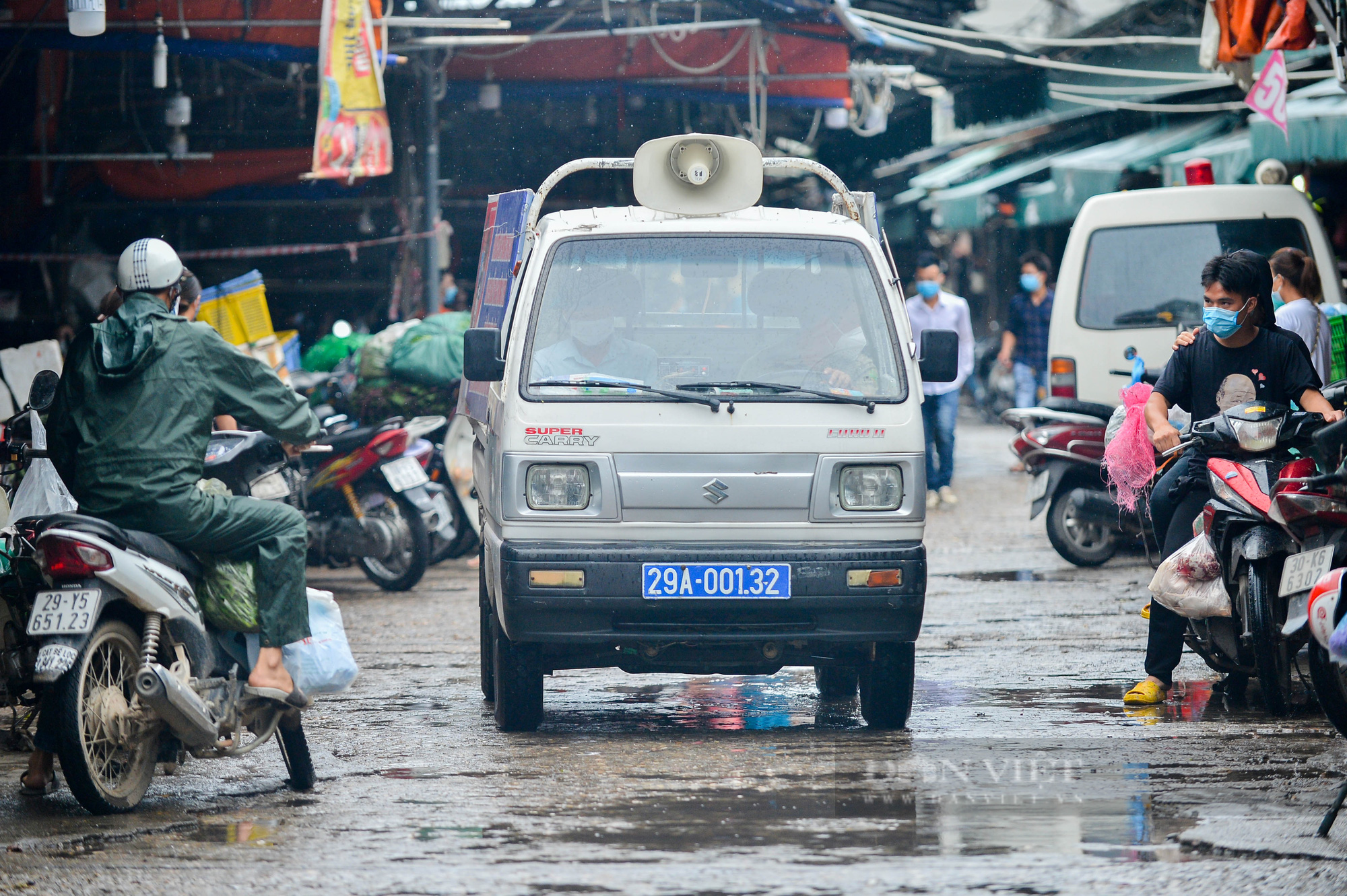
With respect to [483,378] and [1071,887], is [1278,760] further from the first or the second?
[483,378]

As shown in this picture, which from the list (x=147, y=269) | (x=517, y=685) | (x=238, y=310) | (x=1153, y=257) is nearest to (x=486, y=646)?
(x=517, y=685)

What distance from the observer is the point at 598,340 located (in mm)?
6520

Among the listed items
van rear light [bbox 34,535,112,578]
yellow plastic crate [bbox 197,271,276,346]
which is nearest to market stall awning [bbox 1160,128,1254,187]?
yellow plastic crate [bbox 197,271,276,346]

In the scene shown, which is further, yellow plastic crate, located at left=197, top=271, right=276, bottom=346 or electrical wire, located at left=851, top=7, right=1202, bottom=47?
electrical wire, located at left=851, top=7, right=1202, bottom=47

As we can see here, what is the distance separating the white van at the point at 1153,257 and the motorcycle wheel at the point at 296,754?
283 inches

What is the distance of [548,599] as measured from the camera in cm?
612

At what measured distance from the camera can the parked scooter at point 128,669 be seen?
5.05m

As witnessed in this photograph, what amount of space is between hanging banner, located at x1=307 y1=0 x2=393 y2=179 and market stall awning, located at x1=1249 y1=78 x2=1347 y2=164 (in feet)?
20.9

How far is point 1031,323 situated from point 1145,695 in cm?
1053

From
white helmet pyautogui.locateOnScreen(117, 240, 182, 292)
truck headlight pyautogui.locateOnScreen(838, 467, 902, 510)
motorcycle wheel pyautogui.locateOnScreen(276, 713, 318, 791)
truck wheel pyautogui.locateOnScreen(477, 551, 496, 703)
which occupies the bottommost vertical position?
truck wheel pyautogui.locateOnScreen(477, 551, 496, 703)

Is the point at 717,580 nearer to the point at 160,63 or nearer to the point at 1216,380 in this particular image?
the point at 1216,380

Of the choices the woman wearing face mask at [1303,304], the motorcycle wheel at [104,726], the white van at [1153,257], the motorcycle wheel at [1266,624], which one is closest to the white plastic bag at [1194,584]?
the motorcycle wheel at [1266,624]

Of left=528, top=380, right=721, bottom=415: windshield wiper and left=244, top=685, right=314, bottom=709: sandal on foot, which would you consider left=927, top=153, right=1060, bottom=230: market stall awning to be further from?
left=244, top=685, right=314, bottom=709: sandal on foot

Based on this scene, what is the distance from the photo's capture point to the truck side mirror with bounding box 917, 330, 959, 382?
6613 millimetres
